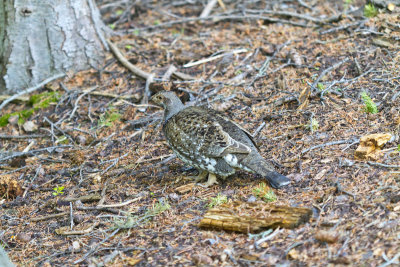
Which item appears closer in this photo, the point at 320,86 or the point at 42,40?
the point at 320,86

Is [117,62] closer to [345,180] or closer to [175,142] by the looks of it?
[175,142]

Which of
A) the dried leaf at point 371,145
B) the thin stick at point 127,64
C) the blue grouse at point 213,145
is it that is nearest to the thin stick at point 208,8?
the thin stick at point 127,64

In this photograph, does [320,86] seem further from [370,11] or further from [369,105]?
[370,11]

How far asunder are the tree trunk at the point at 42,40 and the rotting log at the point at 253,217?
17.9ft

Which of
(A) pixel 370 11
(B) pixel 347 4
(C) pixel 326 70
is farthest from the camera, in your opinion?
(B) pixel 347 4

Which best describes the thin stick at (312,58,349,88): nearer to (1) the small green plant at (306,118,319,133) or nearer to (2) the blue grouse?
(1) the small green plant at (306,118,319,133)

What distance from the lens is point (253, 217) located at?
4711mm

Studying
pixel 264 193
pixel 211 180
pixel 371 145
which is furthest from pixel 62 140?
pixel 371 145

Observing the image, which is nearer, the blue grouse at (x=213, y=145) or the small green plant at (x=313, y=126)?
the blue grouse at (x=213, y=145)

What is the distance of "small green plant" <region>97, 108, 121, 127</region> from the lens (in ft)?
26.1

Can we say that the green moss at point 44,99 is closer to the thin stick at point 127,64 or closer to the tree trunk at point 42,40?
the tree trunk at point 42,40

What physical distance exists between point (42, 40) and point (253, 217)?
20.0 feet

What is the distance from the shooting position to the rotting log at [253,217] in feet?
14.9

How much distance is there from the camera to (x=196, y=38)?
9.84 metres
